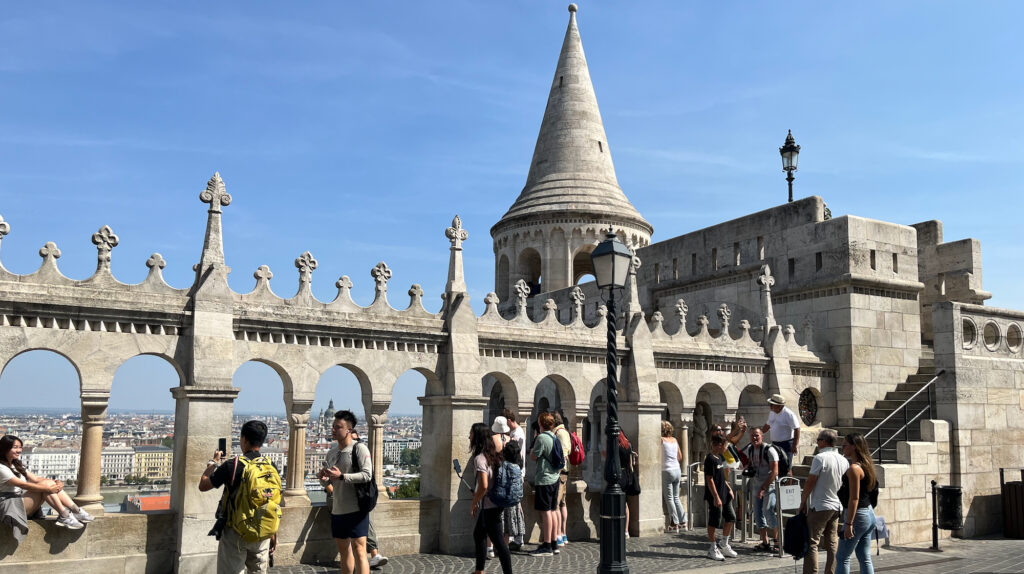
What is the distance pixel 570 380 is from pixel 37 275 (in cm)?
726

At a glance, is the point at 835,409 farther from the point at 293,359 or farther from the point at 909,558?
the point at 293,359

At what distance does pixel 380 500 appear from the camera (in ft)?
35.5

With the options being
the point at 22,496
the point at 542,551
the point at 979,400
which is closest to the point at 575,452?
the point at 542,551

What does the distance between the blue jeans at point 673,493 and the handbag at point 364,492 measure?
5974 mm

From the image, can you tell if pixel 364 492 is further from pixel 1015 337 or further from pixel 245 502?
pixel 1015 337

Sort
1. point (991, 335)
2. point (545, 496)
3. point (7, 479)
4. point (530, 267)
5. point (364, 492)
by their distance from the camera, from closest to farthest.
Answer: point (364, 492)
point (7, 479)
point (545, 496)
point (991, 335)
point (530, 267)

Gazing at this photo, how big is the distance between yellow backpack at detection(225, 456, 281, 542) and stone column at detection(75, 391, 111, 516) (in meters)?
3.78

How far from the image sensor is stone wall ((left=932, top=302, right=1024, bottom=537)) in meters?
14.9

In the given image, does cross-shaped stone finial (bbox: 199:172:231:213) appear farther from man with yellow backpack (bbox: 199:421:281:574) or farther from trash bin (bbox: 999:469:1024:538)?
trash bin (bbox: 999:469:1024:538)

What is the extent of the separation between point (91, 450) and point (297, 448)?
234 cm

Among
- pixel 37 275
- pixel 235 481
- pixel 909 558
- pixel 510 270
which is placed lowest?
pixel 909 558

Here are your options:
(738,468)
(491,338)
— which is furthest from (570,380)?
(738,468)

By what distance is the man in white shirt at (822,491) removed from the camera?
796 cm

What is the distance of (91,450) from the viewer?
360 inches
